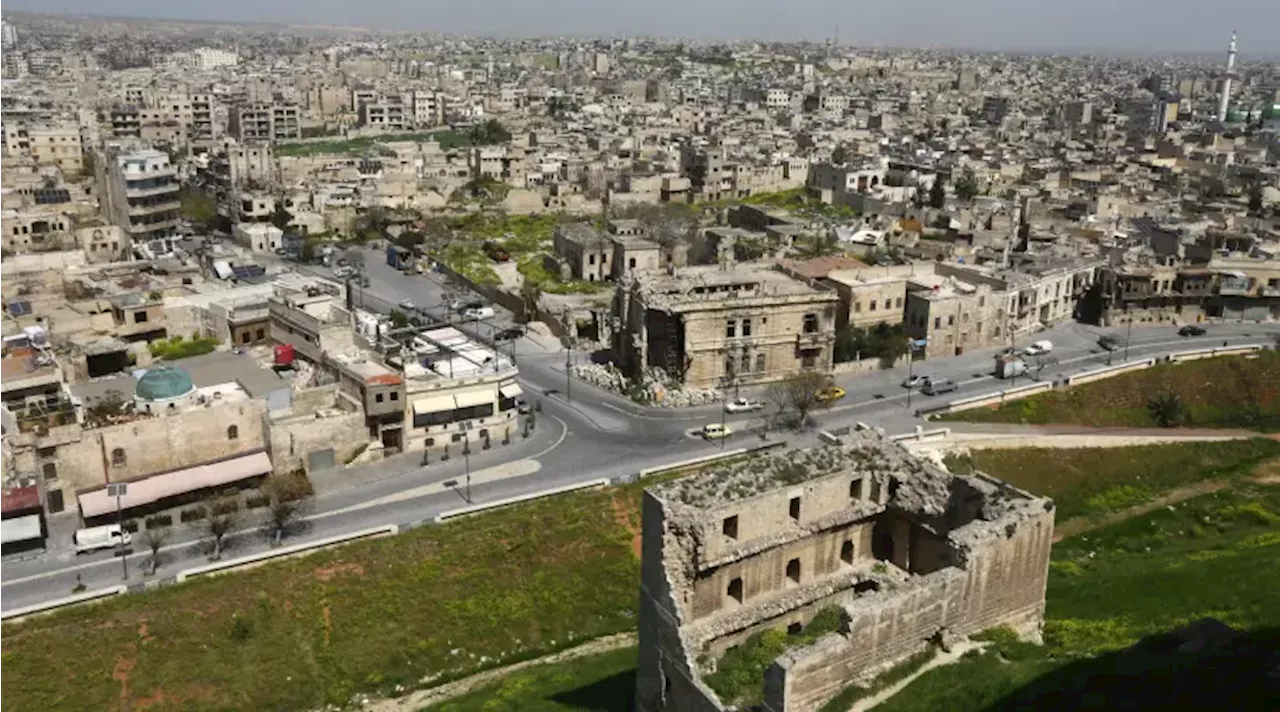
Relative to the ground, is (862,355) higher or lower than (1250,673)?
lower

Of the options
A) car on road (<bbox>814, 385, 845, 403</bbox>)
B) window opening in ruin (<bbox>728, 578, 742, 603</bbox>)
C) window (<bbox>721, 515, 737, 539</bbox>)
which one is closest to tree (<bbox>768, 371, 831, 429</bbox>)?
car on road (<bbox>814, 385, 845, 403</bbox>)

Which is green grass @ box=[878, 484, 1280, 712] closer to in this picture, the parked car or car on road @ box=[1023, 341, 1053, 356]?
car on road @ box=[1023, 341, 1053, 356]

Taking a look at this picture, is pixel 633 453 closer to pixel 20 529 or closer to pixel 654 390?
pixel 654 390

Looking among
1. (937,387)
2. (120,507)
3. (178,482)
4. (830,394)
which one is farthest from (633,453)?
(120,507)

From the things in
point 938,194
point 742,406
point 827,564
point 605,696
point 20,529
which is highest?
point 938,194

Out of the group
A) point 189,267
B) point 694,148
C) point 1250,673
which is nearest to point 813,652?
point 1250,673

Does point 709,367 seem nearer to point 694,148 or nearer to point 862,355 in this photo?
A: point 862,355
